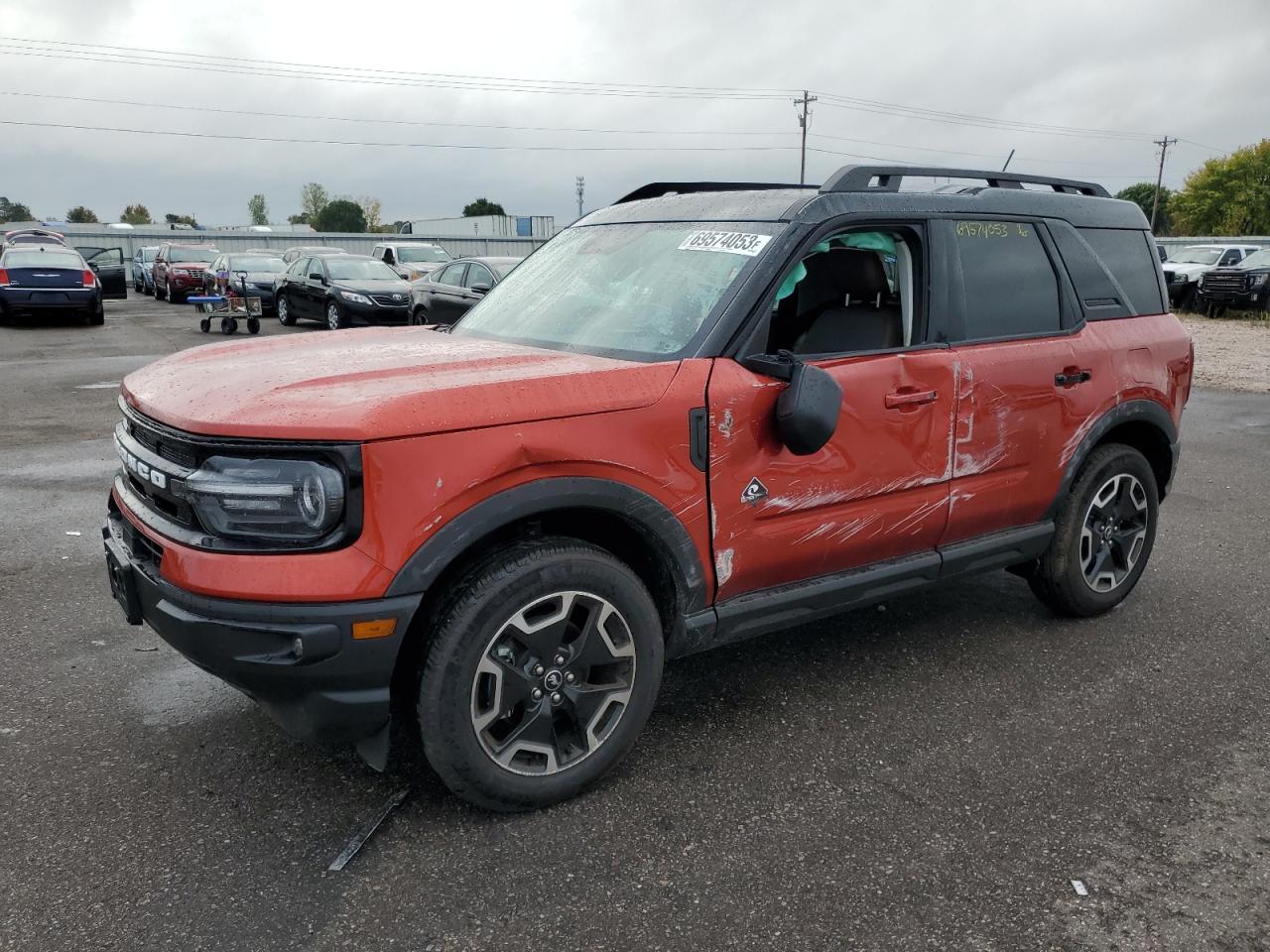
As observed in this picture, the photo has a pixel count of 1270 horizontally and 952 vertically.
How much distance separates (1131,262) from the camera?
4.52m

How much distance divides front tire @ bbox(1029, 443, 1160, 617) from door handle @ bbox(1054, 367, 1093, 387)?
0.41 metres

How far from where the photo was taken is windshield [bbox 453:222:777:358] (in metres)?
3.31

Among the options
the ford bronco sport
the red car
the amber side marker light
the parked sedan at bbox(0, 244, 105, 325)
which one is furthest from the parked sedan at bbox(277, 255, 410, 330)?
the amber side marker light

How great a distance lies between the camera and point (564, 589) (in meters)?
2.82

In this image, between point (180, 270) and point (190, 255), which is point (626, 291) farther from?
point (190, 255)

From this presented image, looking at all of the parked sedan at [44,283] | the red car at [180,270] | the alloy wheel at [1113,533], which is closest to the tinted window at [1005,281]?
the alloy wheel at [1113,533]

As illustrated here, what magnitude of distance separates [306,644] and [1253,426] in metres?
10.1

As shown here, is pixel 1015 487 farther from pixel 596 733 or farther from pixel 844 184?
pixel 596 733

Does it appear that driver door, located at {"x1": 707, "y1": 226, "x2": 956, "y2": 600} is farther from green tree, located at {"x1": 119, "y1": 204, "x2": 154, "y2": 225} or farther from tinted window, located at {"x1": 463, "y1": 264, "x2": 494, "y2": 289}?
green tree, located at {"x1": 119, "y1": 204, "x2": 154, "y2": 225}

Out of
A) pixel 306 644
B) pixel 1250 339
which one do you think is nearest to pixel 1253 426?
pixel 306 644

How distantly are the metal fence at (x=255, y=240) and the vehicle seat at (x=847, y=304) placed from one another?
42.0 metres

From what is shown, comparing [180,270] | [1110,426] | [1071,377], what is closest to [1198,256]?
[1110,426]

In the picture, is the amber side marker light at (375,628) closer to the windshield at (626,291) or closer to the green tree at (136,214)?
the windshield at (626,291)

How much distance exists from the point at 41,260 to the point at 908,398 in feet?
67.5
